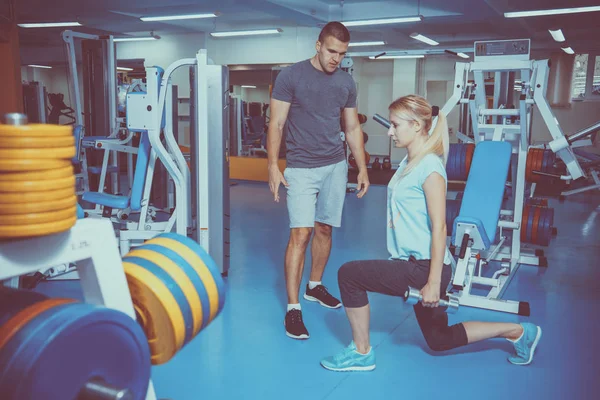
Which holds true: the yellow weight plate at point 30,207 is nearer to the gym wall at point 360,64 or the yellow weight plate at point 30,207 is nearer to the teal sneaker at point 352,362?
the teal sneaker at point 352,362

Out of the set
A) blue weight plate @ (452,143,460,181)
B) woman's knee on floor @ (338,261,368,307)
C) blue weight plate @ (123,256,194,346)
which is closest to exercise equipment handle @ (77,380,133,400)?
blue weight plate @ (123,256,194,346)

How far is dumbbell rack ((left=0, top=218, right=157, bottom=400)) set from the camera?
1.09 meters

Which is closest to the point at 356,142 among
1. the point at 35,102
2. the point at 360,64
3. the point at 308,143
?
the point at 308,143

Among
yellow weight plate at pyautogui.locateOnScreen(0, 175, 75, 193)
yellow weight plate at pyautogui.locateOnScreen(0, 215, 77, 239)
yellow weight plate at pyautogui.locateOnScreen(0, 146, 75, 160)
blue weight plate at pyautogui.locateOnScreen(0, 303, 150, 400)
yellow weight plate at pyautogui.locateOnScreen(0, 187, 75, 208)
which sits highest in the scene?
yellow weight plate at pyautogui.locateOnScreen(0, 146, 75, 160)

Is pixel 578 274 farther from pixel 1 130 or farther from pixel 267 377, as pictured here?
pixel 1 130

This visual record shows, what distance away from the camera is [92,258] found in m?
1.20

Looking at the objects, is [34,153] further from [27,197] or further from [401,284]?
[401,284]

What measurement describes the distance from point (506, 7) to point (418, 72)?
4.86m

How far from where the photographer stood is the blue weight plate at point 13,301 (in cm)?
103

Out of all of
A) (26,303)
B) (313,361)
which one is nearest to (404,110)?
(313,361)

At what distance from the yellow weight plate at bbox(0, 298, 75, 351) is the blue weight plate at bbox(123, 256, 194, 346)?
0.93 ft

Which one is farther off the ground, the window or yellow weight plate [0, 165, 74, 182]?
the window

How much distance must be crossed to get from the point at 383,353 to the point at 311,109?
1182 mm

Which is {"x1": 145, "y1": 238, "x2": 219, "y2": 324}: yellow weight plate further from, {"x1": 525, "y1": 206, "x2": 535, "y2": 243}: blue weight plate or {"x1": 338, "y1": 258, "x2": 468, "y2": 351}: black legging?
{"x1": 525, "y1": 206, "x2": 535, "y2": 243}: blue weight plate
